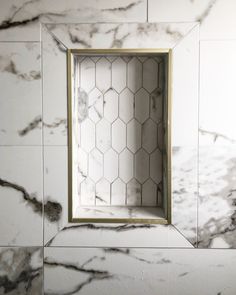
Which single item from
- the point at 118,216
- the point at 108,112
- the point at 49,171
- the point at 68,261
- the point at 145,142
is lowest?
the point at 68,261

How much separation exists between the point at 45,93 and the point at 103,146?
0.33 metres

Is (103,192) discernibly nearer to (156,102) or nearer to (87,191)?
(87,191)

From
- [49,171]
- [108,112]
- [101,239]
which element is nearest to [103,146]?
[108,112]

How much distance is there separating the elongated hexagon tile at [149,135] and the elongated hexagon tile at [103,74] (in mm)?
235

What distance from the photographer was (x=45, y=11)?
3.95ft

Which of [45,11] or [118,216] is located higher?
[45,11]

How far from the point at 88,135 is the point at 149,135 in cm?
26

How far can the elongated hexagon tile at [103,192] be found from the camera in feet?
4.46

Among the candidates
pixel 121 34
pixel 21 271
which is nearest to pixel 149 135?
pixel 121 34

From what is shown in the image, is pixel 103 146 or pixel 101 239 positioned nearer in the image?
pixel 101 239

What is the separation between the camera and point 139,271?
1236mm

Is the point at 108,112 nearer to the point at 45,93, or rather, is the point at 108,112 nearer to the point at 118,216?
the point at 45,93

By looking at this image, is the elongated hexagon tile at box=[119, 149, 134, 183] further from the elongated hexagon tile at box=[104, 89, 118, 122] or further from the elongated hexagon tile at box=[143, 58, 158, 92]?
the elongated hexagon tile at box=[143, 58, 158, 92]

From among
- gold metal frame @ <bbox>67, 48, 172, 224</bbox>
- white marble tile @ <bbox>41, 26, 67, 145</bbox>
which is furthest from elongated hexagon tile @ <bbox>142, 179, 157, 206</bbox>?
white marble tile @ <bbox>41, 26, 67, 145</bbox>
